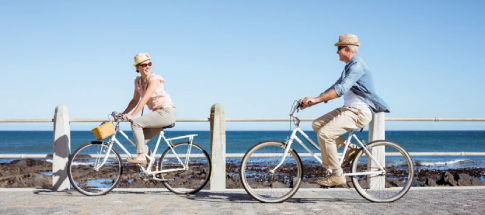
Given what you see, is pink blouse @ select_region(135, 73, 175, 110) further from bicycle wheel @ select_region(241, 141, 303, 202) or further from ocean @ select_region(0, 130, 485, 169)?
ocean @ select_region(0, 130, 485, 169)

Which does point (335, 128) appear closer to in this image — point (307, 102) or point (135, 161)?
point (307, 102)

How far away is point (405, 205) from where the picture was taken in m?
5.59

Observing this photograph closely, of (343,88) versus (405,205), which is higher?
(343,88)

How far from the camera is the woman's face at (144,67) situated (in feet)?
20.4

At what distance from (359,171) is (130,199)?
2.59 metres

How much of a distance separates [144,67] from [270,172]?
6.40 feet

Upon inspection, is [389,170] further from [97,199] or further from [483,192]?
[97,199]

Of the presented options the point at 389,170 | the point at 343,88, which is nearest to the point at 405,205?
the point at 389,170

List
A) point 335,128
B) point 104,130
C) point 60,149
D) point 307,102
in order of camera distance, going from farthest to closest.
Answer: point 60,149, point 104,130, point 335,128, point 307,102

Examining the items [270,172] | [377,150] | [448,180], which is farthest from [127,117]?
[448,180]

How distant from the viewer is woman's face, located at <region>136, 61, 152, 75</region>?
623cm

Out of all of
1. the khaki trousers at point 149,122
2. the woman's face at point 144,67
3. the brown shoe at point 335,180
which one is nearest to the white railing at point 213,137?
the khaki trousers at point 149,122

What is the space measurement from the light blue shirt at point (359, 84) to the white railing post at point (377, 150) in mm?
550

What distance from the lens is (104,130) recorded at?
20.1ft
